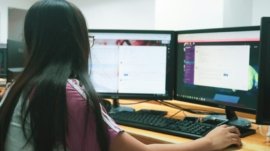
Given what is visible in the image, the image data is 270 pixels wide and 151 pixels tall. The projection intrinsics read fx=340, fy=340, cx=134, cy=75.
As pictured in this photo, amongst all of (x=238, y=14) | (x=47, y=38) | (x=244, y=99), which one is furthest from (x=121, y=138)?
(x=238, y=14)

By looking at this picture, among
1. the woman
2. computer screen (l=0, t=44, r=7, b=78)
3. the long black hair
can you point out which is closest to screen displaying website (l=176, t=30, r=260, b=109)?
the woman

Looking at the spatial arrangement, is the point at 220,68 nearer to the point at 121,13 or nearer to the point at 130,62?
the point at 130,62

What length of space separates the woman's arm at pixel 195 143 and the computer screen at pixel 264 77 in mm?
112

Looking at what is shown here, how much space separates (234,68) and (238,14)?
1752 mm

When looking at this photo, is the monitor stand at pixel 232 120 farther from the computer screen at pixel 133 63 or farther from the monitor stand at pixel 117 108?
the monitor stand at pixel 117 108

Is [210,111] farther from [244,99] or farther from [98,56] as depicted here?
[98,56]

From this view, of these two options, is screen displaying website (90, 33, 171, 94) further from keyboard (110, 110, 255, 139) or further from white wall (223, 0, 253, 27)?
white wall (223, 0, 253, 27)

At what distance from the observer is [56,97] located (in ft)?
2.79

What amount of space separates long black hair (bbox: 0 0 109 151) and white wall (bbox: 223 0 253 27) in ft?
6.50

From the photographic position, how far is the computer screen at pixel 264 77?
1140 millimetres

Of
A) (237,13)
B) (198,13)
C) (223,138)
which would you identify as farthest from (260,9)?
(223,138)

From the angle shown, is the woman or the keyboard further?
the keyboard

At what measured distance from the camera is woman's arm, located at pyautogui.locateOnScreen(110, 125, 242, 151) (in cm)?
92

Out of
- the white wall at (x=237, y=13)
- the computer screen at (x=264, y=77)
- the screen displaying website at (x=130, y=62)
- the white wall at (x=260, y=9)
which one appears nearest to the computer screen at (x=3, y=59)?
the screen displaying website at (x=130, y=62)
